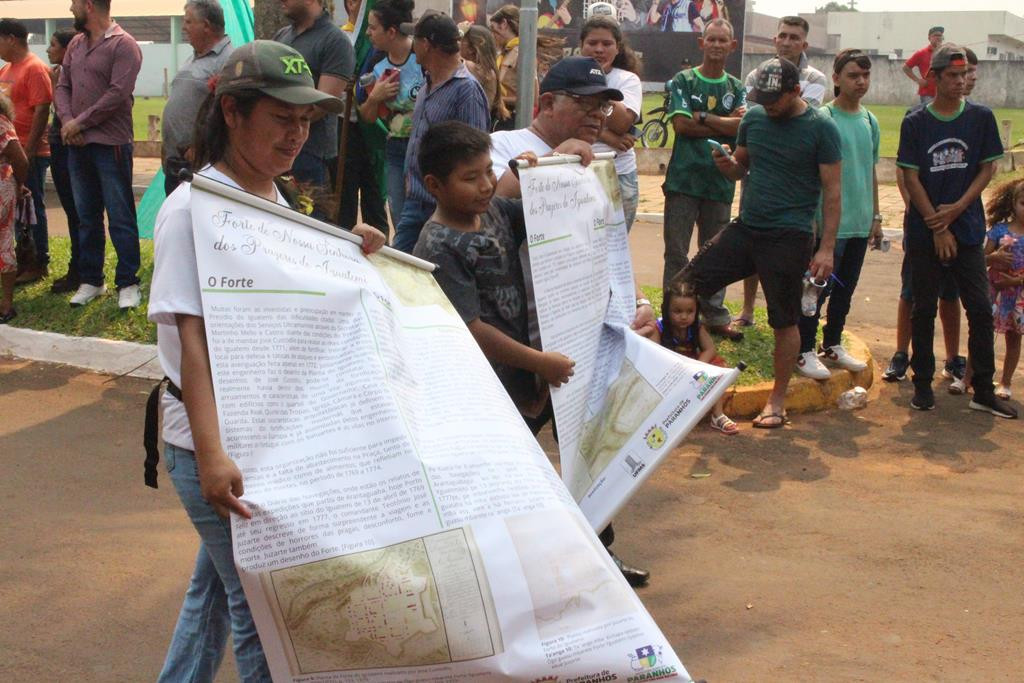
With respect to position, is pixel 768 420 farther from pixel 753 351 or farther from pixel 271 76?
pixel 271 76

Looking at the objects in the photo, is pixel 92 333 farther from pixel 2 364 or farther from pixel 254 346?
pixel 254 346

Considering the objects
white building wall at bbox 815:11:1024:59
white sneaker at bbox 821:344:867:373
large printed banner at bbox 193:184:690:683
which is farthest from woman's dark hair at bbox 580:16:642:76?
white building wall at bbox 815:11:1024:59

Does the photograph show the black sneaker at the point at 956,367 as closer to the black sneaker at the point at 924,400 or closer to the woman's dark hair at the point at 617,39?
the black sneaker at the point at 924,400

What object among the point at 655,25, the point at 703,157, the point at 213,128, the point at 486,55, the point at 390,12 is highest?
the point at 655,25

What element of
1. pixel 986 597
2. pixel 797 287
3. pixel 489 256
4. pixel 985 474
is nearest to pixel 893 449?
pixel 985 474

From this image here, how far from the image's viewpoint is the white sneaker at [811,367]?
737 cm

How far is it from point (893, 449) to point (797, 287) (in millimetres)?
1021

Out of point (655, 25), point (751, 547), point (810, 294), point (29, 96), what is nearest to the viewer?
point (751, 547)

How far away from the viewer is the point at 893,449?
6574 mm

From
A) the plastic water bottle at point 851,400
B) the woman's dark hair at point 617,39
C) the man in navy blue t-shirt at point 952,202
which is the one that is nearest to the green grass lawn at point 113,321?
the plastic water bottle at point 851,400

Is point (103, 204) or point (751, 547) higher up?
point (103, 204)

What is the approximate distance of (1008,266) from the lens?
24.3 feet

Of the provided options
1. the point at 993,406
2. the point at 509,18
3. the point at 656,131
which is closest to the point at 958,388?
the point at 993,406

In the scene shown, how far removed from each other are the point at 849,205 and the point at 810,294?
85 centimetres
